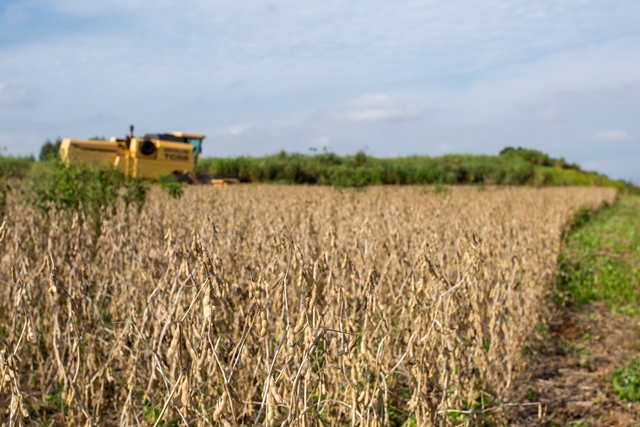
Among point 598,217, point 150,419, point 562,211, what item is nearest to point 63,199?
point 150,419

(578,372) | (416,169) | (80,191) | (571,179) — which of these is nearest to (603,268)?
(578,372)

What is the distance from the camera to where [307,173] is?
2903 cm

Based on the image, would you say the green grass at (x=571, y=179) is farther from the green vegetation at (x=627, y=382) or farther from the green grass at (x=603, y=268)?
the green vegetation at (x=627, y=382)

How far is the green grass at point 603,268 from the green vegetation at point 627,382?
156 cm

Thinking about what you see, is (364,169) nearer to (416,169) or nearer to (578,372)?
(416,169)

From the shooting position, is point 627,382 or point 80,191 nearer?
point 627,382

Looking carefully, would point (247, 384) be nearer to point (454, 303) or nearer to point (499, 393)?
point (454, 303)

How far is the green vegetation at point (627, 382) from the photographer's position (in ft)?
14.2

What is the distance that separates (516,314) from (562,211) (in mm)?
9457

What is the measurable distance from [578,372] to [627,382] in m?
0.38

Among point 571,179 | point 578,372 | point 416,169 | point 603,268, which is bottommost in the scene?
point 578,372

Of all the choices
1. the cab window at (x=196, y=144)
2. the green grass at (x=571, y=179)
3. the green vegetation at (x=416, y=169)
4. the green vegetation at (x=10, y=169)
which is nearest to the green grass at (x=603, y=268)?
the green vegetation at (x=10, y=169)

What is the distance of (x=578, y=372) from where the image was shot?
4.79 m

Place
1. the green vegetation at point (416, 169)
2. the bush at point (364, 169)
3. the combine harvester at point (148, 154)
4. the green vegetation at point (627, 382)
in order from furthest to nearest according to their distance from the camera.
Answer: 1. the green vegetation at point (416, 169)
2. the bush at point (364, 169)
3. the combine harvester at point (148, 154)
4. the green vegetation at point (627, 382)
